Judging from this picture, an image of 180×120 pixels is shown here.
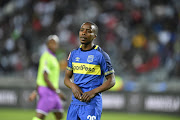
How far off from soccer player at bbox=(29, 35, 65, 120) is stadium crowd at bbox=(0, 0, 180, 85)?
604 cm

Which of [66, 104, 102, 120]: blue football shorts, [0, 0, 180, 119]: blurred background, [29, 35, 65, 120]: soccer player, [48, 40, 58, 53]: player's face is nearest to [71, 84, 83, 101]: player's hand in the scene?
[66, 104, 102, 120]: blue football shorts

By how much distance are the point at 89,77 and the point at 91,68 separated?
0.13m

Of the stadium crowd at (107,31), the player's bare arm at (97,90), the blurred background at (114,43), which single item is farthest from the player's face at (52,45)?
the stadium crowd at (107,31)

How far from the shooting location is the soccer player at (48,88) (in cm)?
754

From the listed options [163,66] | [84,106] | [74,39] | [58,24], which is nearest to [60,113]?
[84,106]

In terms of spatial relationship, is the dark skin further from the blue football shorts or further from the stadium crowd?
the stadium crowd

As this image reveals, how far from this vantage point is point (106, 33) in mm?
15688

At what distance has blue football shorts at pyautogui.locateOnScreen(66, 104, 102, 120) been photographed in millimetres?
4895

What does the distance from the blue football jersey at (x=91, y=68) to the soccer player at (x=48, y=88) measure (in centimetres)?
259

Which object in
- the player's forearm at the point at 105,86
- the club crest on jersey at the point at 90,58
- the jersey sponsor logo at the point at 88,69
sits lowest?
the player's forearm at the point at 105,86

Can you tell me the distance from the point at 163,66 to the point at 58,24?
5.73 meters

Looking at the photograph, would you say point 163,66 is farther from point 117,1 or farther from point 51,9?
point 51,9

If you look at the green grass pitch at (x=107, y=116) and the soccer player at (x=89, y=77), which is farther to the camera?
the green grass pitch at (x=107, y=116)

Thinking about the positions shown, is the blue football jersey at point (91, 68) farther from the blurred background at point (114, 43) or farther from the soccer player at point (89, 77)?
the blurred background at point (114, 43)
